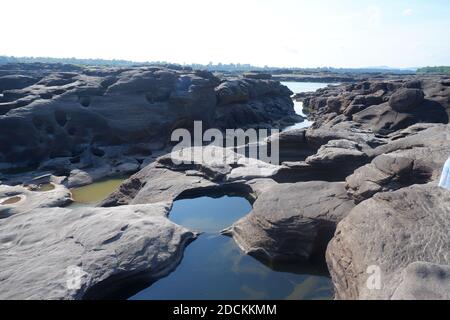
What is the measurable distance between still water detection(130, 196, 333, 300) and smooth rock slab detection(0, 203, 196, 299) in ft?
1.03

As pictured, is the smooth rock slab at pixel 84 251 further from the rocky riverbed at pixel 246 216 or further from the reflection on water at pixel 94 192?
the reflection on water at pixel 94 192

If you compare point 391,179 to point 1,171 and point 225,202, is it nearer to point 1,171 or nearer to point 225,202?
point 225,202

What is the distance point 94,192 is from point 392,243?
12.8m

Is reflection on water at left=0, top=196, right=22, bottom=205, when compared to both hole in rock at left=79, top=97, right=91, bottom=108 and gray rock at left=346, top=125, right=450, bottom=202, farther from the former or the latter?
gray rock at left=346, top=125, right=450, bottom=202

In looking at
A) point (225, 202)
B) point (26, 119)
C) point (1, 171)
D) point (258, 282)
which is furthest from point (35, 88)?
point (258, 282)

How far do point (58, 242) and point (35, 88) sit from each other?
59.0 feet

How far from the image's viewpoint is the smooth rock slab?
259 inches

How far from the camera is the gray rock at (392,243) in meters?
5.00

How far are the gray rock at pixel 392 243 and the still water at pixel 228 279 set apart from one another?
102 centimetres

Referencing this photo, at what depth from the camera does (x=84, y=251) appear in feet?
24.5

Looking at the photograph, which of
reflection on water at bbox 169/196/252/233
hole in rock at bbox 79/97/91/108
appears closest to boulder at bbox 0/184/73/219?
reflection on water at bbox 169/196/252/233

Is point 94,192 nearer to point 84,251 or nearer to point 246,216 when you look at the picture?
point 246,216

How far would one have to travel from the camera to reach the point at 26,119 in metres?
18.4

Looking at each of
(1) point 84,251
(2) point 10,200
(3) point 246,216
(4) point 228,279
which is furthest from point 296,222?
(2) point 10,200
